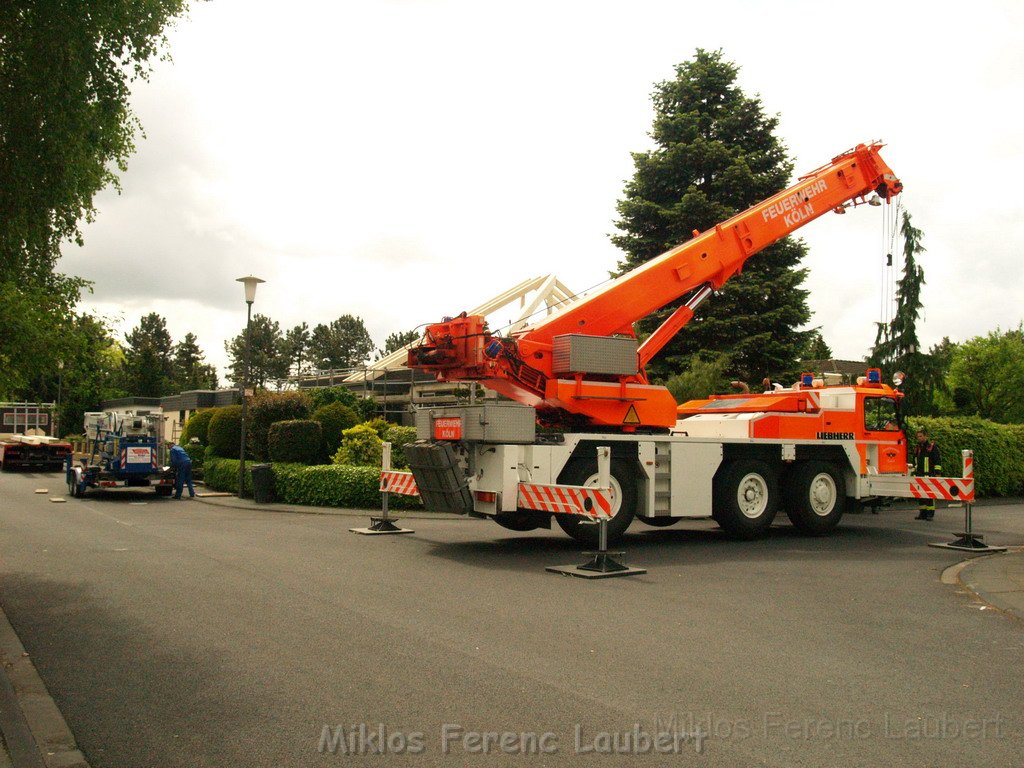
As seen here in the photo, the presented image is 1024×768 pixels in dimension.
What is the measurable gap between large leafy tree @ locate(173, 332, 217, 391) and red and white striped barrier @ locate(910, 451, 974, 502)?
7112cm

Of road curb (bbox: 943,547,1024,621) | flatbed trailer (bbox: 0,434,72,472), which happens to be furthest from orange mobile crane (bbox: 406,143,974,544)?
flatbed trailer (bbox: 0,434,72,472)

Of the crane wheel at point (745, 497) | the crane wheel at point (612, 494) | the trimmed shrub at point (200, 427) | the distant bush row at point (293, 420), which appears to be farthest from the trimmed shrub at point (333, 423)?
the crane wheel at point (745, 497)

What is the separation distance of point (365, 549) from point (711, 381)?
10661mm

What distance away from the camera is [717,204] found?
24.9 metres

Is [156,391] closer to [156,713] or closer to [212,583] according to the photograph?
[212,583]

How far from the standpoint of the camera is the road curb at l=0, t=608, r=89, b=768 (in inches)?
182

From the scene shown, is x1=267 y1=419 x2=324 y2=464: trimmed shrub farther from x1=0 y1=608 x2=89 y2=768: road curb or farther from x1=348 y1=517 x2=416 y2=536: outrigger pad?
x1=0 y1=608 x2=89 y2=768: road curb

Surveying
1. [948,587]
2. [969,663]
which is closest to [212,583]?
[969,663]

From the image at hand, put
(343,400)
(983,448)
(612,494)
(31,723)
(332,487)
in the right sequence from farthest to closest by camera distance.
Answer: (343,400) < (983,448) < (332,487) < (612,494) < (31,723)

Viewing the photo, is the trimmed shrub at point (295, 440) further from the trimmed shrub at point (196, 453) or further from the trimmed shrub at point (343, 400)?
the trimmed shrub at point (196, 453)

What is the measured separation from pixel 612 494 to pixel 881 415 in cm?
615

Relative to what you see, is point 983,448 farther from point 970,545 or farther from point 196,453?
point 196,453

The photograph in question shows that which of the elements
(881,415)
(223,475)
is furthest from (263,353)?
(881,415)

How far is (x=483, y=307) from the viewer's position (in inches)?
1270
